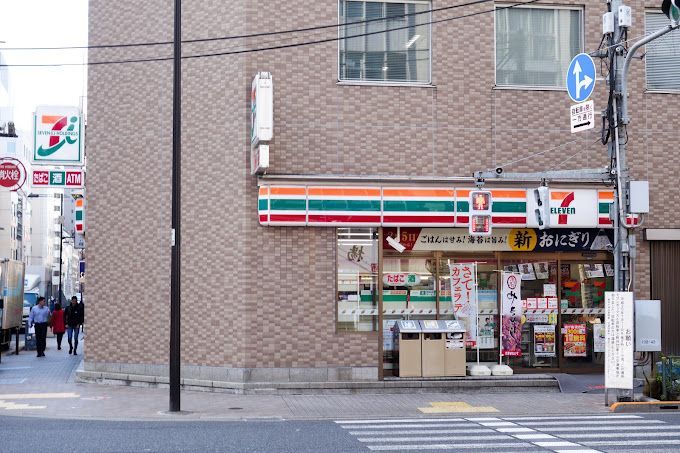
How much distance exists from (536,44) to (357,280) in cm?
642

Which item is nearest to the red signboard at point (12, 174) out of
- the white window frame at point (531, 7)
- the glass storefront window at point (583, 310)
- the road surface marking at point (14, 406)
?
the road surface marking at point (14, 406)

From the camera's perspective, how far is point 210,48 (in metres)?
18.8

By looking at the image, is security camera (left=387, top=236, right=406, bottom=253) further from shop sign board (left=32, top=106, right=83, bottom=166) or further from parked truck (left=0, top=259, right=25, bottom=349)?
parked truck (left=0, top=259, right=25, bottom=349)

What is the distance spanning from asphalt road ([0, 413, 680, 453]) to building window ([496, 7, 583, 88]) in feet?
25.1

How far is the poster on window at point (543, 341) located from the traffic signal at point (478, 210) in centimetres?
339

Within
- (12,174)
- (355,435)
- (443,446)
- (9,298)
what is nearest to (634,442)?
(443,446)

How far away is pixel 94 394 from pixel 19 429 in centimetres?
492

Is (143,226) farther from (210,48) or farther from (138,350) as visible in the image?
(210,48)

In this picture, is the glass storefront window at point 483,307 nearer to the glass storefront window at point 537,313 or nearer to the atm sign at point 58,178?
the glass storefront window at point 537,313

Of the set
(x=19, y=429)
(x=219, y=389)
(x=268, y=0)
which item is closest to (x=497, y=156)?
(x=268, y=0)

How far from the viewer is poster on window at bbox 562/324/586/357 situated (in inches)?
763

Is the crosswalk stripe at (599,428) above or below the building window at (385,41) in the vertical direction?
below

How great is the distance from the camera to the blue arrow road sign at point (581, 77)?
16281 millimetres

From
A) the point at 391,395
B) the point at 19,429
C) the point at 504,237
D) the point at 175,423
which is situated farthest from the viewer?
the point at 504,237
